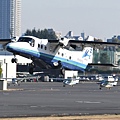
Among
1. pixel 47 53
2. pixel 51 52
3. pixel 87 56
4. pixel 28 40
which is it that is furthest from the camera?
pixel 87 56

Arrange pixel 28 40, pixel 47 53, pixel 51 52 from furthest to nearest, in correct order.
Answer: pixel 51 52
pixel 47 53
pixel 28 40

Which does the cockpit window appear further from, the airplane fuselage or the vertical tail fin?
the vertical tail fin

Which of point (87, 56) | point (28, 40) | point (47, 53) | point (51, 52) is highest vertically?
point (28, 40)

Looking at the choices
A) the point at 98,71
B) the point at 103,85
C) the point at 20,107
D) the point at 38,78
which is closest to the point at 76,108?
the point at 20,107

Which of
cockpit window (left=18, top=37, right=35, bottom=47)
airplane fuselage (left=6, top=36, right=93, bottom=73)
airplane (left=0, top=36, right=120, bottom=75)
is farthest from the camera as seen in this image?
cockpit window (left=18, top=37, right=35, bottom=47)

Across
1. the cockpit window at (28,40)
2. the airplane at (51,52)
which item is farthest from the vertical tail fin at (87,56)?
the cockpit window at (28,40)

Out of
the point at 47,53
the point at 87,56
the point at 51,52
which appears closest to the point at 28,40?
the point at 47,53

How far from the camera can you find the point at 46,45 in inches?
2970

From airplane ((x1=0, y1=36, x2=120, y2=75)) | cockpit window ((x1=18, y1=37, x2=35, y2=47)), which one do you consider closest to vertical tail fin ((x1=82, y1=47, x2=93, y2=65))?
airplane ((x1=0, y1=36, x2=120, y2=75))

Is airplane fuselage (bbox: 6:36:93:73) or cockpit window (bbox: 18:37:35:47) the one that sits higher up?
cockpit window (bbox: 18:37:35:47)

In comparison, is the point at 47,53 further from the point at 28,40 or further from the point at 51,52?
the point at 28,40

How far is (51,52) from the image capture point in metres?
76.2

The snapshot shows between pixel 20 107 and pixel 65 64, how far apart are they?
37617mm

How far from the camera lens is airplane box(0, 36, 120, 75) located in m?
69.6
